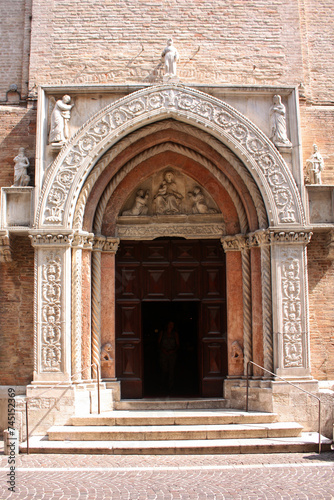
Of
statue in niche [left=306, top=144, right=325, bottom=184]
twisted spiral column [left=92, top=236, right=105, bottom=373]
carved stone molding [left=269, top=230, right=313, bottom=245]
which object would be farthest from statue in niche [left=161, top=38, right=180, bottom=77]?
carved stone molding [left=269, top=230, right=313, bottom=245]

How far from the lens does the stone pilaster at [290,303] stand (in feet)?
33.2

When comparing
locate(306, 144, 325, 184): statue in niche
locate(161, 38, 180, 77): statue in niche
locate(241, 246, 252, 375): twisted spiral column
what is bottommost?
locate(241, 246, 252, 375): twisted spiral column

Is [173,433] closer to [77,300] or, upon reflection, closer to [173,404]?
[173,404]

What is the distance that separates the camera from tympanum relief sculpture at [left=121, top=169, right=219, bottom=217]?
11.4m

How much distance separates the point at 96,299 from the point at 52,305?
946 mm

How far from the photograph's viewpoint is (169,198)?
11.5 m

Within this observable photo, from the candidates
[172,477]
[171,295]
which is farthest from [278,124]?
[172,477]

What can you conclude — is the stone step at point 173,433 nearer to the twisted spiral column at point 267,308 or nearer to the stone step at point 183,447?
the stone step at point 183,447

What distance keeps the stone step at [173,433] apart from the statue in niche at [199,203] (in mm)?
4162

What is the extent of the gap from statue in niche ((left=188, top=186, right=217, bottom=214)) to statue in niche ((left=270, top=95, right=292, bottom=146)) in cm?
177

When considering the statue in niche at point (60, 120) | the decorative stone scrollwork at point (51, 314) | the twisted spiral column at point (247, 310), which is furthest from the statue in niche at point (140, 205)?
the twisted spiral column at point (247, 310)

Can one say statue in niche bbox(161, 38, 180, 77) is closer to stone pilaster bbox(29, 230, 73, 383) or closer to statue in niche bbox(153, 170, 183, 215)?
statue in niche bbox(153, 170, 183, 215)

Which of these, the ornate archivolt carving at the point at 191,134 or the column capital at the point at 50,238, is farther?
the ornate archivolt carving at the point at 191,134

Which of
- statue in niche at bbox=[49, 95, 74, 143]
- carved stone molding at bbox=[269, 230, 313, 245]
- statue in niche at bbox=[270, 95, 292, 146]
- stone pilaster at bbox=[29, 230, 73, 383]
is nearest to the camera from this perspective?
stone pilaster at bbox=[29, 230, 73, 383]
